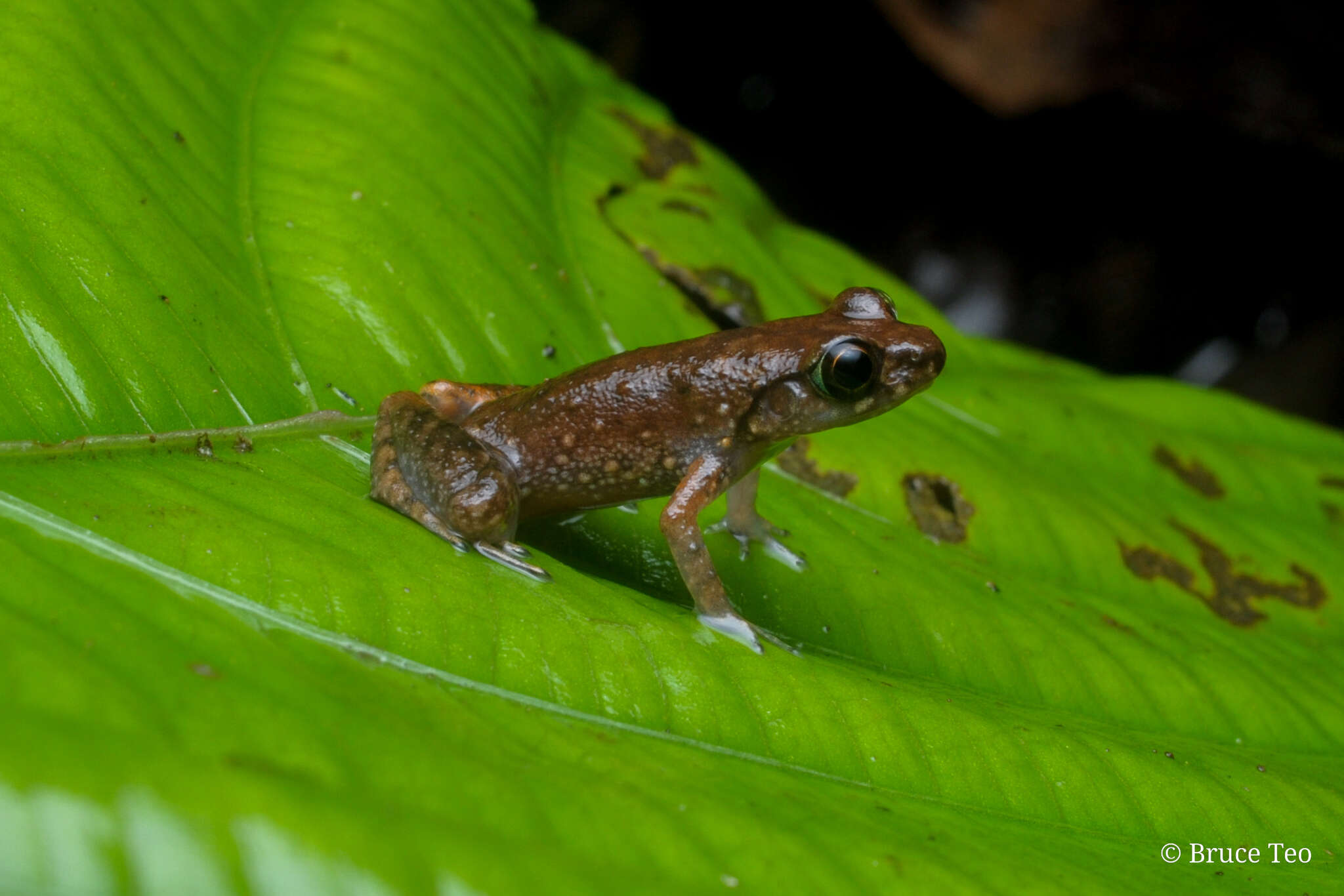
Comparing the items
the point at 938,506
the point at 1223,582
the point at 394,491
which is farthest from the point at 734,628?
the point at 1223,582

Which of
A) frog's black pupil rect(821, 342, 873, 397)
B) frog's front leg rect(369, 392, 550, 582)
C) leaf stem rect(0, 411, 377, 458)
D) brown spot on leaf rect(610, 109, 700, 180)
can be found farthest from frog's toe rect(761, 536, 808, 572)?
brown spot on leaf rect(610, 109, 700, 180)

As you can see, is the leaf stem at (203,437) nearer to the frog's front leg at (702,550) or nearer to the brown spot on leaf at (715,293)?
the frog's front leg at (702,550)

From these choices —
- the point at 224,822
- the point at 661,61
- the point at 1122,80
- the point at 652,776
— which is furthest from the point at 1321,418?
the point at 224,822

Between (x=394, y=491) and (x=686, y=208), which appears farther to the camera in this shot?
(x=686, y=208)

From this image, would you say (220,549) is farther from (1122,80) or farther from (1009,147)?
(1009,147)

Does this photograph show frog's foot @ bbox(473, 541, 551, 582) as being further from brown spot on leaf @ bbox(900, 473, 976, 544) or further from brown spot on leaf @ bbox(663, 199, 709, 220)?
brown spot on leaf @ bbox(663, 199, 709, 220)

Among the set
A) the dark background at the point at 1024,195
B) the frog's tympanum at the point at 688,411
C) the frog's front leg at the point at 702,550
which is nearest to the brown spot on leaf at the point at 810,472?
the frog's tympanum at the point at 688,411

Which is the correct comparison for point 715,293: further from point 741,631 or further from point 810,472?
point 741,631
